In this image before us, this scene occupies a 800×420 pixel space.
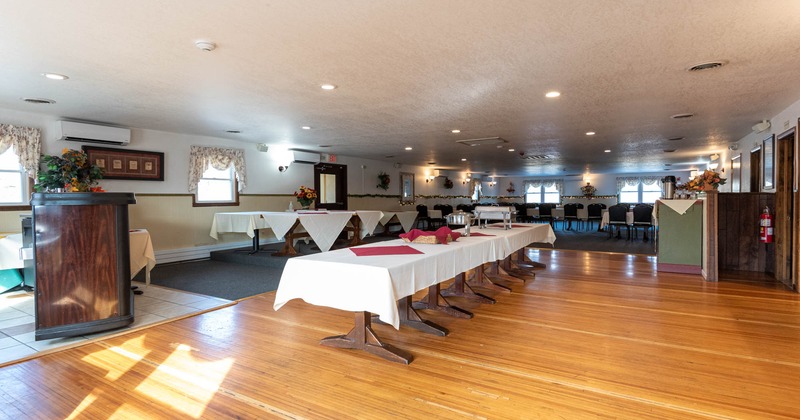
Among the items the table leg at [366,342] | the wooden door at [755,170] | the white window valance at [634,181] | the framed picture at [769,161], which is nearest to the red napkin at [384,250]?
the table leg at [366,342]

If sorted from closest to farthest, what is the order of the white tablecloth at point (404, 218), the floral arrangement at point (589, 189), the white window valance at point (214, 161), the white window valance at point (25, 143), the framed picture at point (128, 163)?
the white window valance at point (25, 143) < the framed picture at point (128, 163) < the white window valance at point (214, 161) < the white tablecloth at point (404, 218) < the floral arrangement at point (589, 189)

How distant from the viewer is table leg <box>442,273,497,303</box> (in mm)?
3834

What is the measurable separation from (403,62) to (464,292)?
219 centimetres

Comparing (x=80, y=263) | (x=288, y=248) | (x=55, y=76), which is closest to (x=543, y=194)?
(x=288, y=248)

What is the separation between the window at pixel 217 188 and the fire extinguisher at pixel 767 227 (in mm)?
7945

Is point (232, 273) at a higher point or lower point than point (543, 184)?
lower

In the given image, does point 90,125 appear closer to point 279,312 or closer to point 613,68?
point 279,312

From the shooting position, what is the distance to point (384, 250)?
9.22 feet

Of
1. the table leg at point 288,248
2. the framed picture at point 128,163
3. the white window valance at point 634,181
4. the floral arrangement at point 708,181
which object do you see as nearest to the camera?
the floral arrangement at point 708,181

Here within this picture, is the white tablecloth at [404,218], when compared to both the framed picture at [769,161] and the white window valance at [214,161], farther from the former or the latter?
the framed picture at [769,161]

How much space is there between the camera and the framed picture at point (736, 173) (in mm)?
7273

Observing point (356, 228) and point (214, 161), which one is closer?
point (214, 161)

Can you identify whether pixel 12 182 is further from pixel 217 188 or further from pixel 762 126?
pixel 762 126

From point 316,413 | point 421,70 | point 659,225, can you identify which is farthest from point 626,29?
point 659,225
